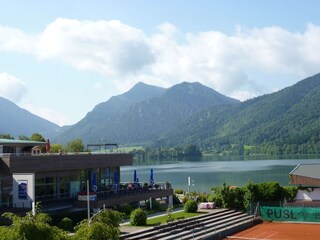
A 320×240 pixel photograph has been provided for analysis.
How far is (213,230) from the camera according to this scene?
Result: 3678cm

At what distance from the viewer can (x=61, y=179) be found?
41.2 m

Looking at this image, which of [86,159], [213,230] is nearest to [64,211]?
[86,159]

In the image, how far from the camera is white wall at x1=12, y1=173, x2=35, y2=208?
34.1 meters

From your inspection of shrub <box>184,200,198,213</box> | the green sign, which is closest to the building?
shrub <box>184,200,198,213</box>

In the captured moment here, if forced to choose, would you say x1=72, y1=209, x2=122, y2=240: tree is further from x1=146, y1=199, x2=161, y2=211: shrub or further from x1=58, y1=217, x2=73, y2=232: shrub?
x1=146, y1=199, x2=161, y2=211: shrub

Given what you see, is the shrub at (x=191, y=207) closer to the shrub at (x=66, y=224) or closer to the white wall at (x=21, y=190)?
the shrub at (x=66, y=224)

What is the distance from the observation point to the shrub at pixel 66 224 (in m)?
33.1

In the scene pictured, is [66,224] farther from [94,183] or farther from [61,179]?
[94,183]

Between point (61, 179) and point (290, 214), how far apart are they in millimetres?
20504

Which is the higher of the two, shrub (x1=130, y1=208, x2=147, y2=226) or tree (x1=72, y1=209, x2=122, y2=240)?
tree (x1=72, y1=209, x2=122, y2=240)

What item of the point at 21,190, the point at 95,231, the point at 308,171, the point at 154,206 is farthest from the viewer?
the point at 308,171

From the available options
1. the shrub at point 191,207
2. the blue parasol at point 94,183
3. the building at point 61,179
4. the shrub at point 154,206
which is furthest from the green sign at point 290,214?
the blue parasol at point 94,183

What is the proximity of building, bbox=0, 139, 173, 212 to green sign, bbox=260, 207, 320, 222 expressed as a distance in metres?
10.8

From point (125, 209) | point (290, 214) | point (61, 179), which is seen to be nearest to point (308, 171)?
point (290, 214)
